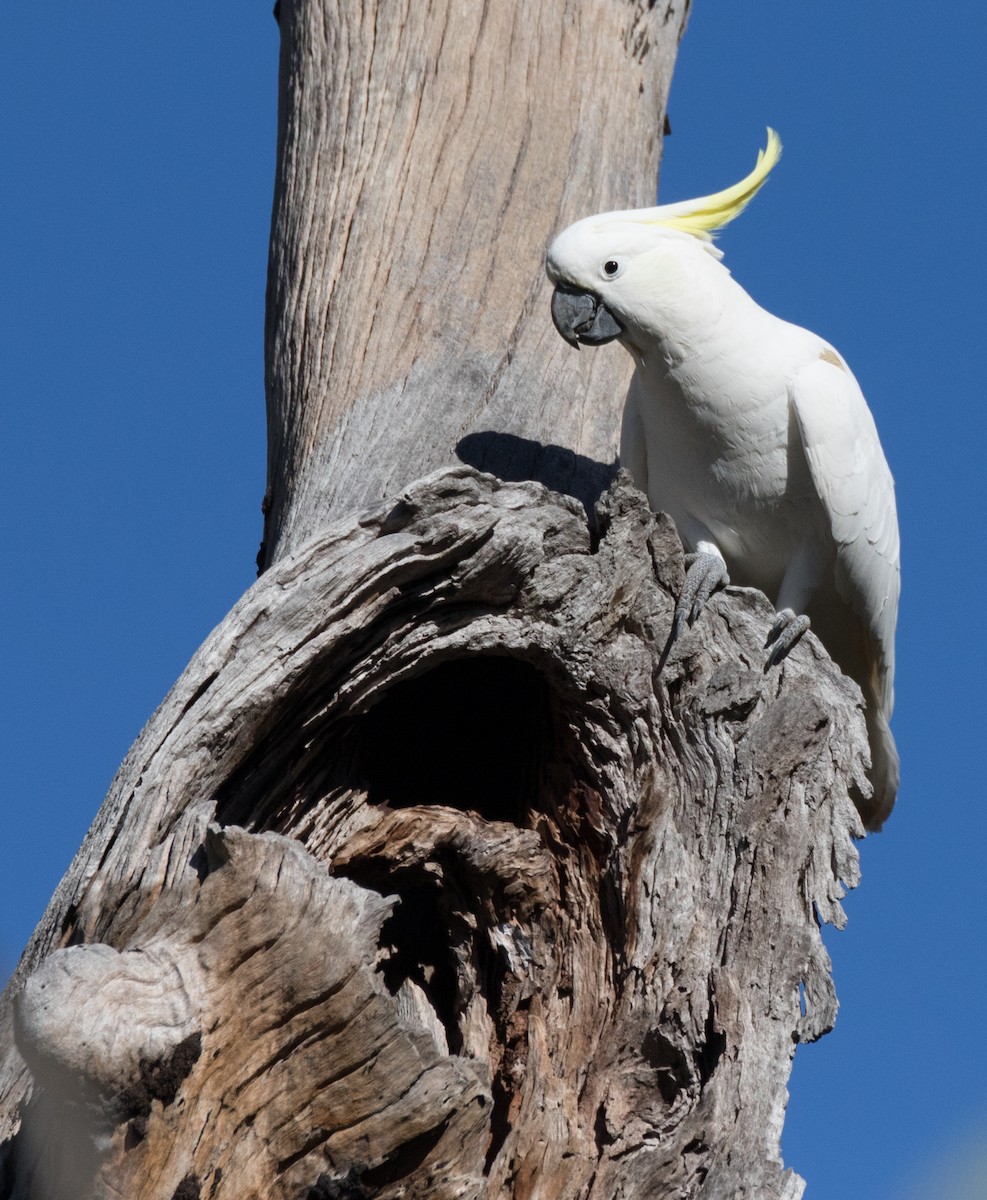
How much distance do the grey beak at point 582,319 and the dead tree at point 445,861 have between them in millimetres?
171

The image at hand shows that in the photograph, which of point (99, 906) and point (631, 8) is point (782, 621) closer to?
point (99, 906)

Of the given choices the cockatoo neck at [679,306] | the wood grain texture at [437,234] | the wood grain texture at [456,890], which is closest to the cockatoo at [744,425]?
the cockatoo neck at [679,306]

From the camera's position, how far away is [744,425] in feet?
11.3

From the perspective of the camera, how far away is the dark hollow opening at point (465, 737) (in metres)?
2.99

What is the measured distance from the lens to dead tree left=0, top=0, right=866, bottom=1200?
7.39ft

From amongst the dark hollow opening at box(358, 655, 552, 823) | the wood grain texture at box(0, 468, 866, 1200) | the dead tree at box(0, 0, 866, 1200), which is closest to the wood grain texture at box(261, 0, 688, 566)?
the dead tree at box(0, 0, 866, 1200)

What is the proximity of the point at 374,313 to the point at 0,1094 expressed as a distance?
2.09 metres

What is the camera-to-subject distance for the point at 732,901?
2.71m

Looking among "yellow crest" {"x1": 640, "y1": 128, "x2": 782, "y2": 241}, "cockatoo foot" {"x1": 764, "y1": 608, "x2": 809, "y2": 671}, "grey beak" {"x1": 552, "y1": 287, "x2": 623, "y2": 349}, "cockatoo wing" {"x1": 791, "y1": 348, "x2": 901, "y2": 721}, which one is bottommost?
"cockatoo foot" {"x1": 764, "y1": 608, "x2": 809, "y2": 671}

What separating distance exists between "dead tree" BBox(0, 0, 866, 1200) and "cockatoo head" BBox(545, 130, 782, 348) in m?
0.21

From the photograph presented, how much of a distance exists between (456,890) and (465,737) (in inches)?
14.8

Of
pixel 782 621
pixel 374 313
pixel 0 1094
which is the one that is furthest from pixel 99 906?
pixel 374 313

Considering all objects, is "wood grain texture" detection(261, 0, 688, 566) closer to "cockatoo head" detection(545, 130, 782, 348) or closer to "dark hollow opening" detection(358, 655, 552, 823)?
"cockatoo head" detection(545, 130, 782, 348)

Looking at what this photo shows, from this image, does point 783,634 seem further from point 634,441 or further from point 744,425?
point 634,441
